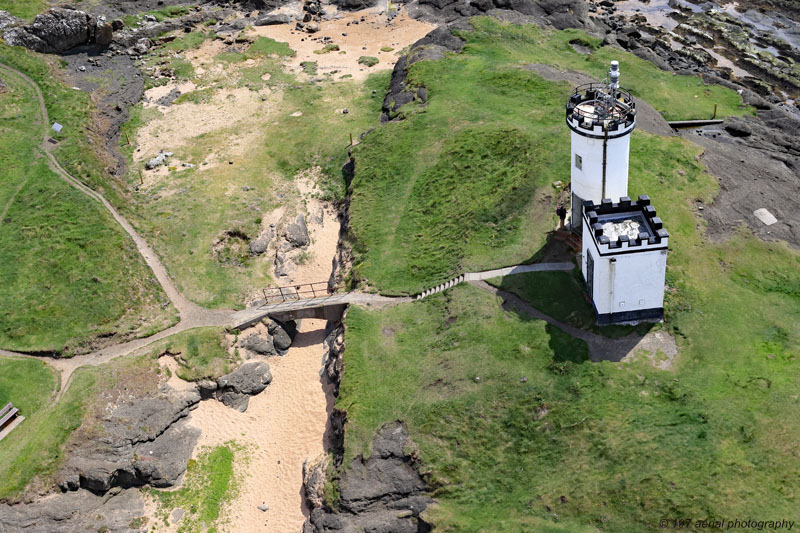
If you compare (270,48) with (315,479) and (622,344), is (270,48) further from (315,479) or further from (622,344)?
(622,344)

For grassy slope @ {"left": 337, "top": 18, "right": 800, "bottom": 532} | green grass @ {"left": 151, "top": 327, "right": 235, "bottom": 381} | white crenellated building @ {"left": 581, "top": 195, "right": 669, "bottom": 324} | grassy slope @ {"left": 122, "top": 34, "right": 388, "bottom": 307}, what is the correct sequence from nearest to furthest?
grassy slope @ {"left": 337, "top": 18, "right": 800, "bottom": 532}, white crenellated building @ {"left": 581, "top": 195, "right": 669, "bottom": 324}, green grass @ {"left": 151, "top": 327, "right": 235, "bottom": 381}, grassy slope @ {"left": 122, "top": 34, "right": 388, "bottom": 307}

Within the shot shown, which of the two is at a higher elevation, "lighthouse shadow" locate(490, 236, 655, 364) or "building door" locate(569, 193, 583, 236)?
"building door" locate(569, 193, 583, 236)

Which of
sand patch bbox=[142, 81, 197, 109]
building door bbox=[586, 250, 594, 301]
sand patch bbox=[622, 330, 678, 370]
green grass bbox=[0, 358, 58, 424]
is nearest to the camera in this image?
sand patch bbox=[622, 330, 678, 370]

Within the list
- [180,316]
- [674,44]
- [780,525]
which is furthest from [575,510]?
[674,44]

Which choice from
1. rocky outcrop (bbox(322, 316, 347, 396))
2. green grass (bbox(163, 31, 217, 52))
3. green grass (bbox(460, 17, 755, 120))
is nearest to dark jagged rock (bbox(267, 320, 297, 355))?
rocky outcrop (bbox(322, 316, 347, 396))

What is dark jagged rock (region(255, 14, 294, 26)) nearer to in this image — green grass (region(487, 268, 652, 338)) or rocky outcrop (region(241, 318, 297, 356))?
rocky outcrop (region(241, 318, 297, 356))

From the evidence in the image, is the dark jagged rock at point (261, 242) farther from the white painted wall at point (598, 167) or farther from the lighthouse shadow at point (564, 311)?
the white painted wall at point (598, 167)

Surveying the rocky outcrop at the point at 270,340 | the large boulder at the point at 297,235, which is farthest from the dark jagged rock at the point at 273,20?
the rocky outcrop at the point at 270,340
